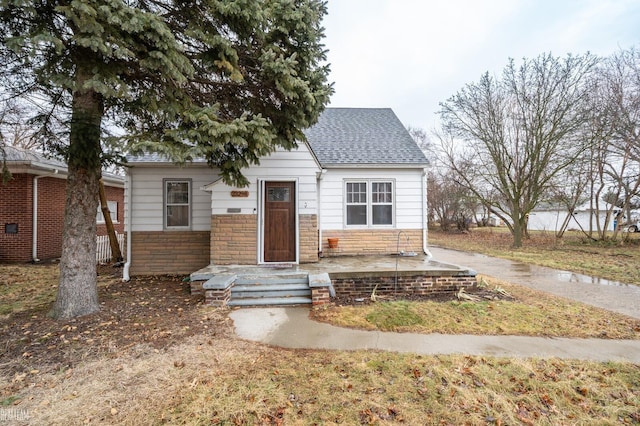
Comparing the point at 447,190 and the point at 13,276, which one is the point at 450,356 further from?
the point at 447,190

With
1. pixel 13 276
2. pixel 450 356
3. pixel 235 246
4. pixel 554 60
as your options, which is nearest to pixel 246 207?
pixel 235 246

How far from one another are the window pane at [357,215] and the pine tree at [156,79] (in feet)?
12.9

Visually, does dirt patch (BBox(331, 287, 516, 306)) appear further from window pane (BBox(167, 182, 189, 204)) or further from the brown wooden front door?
window pane (BBox(167, 182, 189, 204))

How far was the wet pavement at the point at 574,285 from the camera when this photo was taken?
19.7ft

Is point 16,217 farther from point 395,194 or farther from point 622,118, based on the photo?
point 622,118

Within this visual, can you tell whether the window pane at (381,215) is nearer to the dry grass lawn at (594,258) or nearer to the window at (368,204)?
the window at (368,204)

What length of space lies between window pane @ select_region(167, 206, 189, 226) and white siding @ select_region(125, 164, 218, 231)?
0.20 meters

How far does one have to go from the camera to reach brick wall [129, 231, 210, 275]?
26.3ft

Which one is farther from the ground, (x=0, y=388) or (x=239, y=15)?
(x=239, y=15)

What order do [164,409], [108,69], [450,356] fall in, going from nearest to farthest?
[164,409]
[450,356]
[108,69]

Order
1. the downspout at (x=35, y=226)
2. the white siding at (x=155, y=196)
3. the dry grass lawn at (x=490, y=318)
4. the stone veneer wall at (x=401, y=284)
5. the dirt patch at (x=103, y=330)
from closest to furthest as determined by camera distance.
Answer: the dirt patch at (x=103, y=330) → the dry grass lawn at (x=490, y=318) → the stone veneer wall at (x=401, y=284) → the white siding at (x=155, y=196) → the downspout at (x=35, y=226)

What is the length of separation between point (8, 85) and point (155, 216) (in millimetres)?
3820

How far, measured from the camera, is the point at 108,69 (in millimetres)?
4121

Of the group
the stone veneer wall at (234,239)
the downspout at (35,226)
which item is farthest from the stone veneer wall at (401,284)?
the downspout at (35,226)
